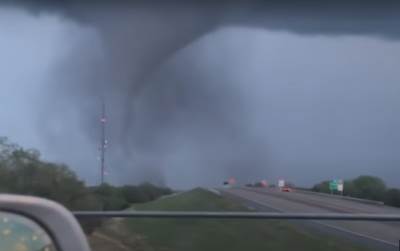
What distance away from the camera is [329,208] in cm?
320

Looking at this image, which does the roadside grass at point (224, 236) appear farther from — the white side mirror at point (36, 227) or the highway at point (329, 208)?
the white side mirror at point (36, 227)

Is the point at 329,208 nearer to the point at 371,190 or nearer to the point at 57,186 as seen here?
the point at 371,190

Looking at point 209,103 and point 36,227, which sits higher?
point 209,103

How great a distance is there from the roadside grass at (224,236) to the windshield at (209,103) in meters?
0.30

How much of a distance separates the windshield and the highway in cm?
1

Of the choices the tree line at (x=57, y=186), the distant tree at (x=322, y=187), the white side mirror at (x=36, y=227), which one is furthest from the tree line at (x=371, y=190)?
the white side mirror at (x=36, y=227)

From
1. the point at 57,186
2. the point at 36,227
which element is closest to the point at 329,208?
the point at 57,186

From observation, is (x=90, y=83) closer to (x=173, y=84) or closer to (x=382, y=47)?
(x=173, y=84)

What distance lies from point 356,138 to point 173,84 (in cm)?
98

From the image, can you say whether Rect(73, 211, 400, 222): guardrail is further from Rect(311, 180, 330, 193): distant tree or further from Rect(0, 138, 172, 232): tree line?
Rect(311, 180, 330, 193): distant tree

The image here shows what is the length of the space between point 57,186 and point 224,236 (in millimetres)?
787

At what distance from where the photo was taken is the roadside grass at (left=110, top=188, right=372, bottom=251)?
283 cm

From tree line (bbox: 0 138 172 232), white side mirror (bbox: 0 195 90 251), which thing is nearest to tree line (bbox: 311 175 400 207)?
tree line (bbox: 0 138 172 232)

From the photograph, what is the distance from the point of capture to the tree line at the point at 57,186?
2.97m
